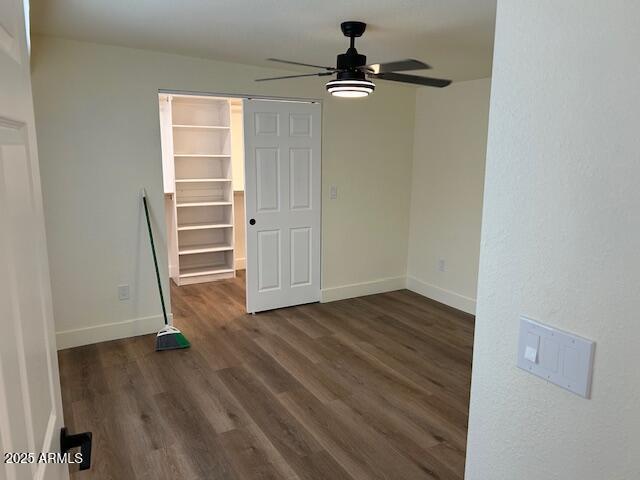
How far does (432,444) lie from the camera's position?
101 inches

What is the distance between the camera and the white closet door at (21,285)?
2.02ft

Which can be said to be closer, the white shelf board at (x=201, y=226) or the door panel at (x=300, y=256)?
the door panel at (x=300, y=256)

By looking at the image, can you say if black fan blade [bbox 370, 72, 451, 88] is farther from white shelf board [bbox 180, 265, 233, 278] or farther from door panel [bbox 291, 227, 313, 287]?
white shelf board [bbox 180, 265, 233, 278]

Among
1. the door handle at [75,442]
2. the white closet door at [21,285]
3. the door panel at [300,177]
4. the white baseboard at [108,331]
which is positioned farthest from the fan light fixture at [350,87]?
the white baseboard at [108,331]

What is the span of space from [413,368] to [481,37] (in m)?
2.46

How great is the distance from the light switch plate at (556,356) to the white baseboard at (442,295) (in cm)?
373

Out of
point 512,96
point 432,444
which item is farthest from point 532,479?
point 432,444

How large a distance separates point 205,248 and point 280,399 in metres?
3.24

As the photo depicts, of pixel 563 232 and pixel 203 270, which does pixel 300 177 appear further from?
pixel 563 232

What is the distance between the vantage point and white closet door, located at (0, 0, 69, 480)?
0.62 m

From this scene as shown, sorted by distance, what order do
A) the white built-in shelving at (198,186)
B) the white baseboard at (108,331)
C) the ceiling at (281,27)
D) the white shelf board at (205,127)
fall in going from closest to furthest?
the ceiling at (281,27), the white baseboard at (108,331), the white shelf board at (205,127), the white built-in shelving at (198,186)

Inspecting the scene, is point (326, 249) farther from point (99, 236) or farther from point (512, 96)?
point (512, 96)

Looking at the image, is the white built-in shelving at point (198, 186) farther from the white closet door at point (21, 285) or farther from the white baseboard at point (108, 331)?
the white closet door at point (21, 285)

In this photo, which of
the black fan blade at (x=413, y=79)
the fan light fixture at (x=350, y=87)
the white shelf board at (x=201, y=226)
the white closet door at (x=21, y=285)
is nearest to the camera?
the white closet door at (x=21, y=285)
